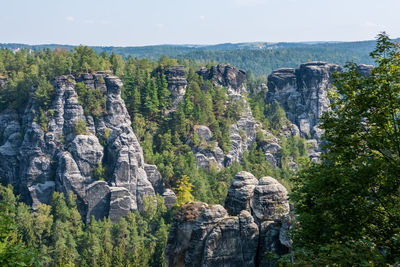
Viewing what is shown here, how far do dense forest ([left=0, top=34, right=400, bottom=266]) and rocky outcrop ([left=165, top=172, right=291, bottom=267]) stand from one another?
377 cm

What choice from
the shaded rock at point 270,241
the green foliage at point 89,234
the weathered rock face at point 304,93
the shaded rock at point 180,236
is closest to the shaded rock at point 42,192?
the green foliage at point 89,234

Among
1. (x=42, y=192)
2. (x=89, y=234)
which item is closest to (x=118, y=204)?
(x=89, y=234)

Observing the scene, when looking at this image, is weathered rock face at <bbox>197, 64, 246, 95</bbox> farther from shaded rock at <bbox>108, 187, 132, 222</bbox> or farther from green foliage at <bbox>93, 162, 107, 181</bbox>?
shaded rock at <bbox>108, 187, 132, 222</bbox>

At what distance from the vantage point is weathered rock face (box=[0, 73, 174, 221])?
220 ft

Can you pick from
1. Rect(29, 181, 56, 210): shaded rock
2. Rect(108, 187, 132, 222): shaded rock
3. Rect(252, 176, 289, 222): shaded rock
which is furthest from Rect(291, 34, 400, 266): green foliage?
Rect(29, 181, 56, 210): shaded rock

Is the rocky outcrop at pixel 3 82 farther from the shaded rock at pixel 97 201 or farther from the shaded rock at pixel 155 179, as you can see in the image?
the shaded rock at pixel 155 179

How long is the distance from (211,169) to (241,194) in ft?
142

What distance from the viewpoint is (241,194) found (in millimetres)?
32969

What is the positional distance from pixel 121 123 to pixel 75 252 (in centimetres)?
2717

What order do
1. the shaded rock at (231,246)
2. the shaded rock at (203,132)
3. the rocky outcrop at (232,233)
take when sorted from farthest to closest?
1. the shaded rock at (203,132)
2. the shaded rock at (231,246)
3. the rocky outcrop at (232,233)

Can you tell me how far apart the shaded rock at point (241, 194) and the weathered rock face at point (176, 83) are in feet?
173

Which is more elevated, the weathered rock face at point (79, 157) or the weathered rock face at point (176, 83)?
the weathered rock face at point (176, 83)

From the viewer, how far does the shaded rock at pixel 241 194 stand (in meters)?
32.8

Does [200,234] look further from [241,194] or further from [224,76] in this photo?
[224,76]
